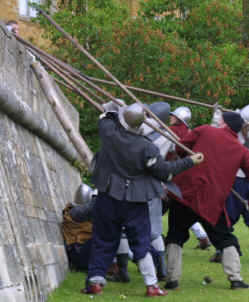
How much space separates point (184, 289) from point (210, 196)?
0.93 meters

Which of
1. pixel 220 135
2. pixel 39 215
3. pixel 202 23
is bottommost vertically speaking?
pixel 39 215

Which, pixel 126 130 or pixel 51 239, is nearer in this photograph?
pixel 126 130

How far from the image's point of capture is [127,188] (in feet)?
20.9

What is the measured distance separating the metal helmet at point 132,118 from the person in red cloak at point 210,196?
78 cm

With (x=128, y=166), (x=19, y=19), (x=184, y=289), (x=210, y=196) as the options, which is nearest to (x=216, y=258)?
(x=184, y=289)

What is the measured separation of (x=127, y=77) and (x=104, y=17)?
259 centimetres

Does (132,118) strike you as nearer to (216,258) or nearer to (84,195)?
(84,195)

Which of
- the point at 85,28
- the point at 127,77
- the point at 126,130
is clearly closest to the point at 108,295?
the point at 126,130

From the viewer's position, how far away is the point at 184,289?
22.6 feet

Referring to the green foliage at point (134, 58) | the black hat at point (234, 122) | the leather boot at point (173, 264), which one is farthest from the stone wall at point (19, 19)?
the leather boot at point (173, 264)

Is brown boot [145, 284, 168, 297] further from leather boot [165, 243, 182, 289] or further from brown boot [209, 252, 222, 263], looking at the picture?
brown boot [209, 252, 222, 263]

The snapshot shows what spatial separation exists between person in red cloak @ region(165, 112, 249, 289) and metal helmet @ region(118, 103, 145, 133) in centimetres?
78

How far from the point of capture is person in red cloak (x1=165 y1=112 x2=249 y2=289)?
6.82 meters

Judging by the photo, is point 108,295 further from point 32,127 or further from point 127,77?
point 127,77
